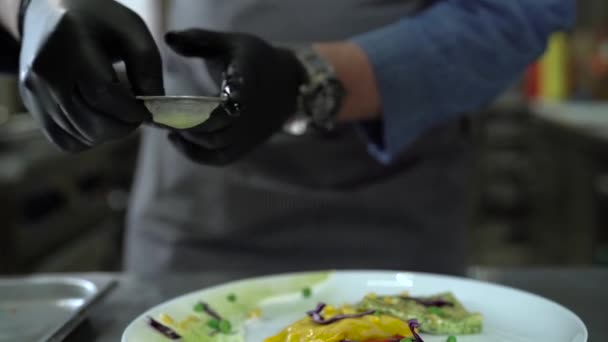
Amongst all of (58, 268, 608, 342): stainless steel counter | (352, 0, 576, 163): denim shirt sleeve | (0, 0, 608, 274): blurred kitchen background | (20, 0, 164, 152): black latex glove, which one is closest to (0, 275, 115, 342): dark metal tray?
(58, 268, 608, 342): stainless steel counter

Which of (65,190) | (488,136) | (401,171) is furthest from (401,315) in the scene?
(488,136)

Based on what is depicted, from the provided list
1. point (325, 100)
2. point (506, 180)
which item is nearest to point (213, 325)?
point (325, 100)

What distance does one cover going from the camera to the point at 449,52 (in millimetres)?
793

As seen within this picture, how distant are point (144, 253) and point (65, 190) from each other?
104 cm

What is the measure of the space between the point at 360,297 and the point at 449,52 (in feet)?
1.00

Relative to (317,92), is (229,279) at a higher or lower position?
lower

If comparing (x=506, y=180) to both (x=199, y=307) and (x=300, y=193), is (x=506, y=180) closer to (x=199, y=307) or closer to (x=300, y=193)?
(x=300, y=193)

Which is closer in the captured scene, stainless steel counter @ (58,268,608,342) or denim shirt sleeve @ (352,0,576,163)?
stainless steel counter @ (58,268,608,342)

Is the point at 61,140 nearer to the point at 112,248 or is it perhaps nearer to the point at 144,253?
the point at 144,253

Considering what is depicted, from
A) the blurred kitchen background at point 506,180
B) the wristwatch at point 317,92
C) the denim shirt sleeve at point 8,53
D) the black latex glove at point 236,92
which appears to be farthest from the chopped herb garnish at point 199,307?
the blurred kitchen background at point 506,180

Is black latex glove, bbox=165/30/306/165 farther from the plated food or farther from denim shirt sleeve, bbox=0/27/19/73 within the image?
denim shirt sleeve, bbox=0/27/19/73

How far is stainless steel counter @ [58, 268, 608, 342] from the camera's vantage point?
0.60m

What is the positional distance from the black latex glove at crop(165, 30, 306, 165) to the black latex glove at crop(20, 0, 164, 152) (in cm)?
6

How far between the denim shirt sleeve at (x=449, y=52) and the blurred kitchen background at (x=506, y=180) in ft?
1.77
